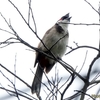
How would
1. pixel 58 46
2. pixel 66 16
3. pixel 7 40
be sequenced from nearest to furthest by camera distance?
pixel 7 40, pixel 58 46, pixel 66 16

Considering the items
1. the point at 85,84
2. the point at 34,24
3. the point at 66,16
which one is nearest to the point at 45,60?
the point at 66,16

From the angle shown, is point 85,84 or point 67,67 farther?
point 67,67

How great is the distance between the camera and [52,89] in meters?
2.59

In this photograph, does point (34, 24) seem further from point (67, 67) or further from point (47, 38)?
point (47, 38)

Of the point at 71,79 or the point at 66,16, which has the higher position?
the point at 66,16

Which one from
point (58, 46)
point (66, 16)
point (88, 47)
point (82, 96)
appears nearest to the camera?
point (82, 96)

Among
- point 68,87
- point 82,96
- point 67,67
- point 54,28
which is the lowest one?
point 82,96

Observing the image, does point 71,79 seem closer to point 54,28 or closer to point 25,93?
point 25,93

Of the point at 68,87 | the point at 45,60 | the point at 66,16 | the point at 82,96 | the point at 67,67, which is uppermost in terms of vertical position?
the point at 66,16

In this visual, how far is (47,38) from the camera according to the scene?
4.31m

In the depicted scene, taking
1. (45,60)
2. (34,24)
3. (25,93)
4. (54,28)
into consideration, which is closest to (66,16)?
(54,28)

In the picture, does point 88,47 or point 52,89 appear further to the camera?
point 52,89

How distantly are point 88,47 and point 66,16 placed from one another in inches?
95.2

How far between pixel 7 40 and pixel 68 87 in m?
0.65
